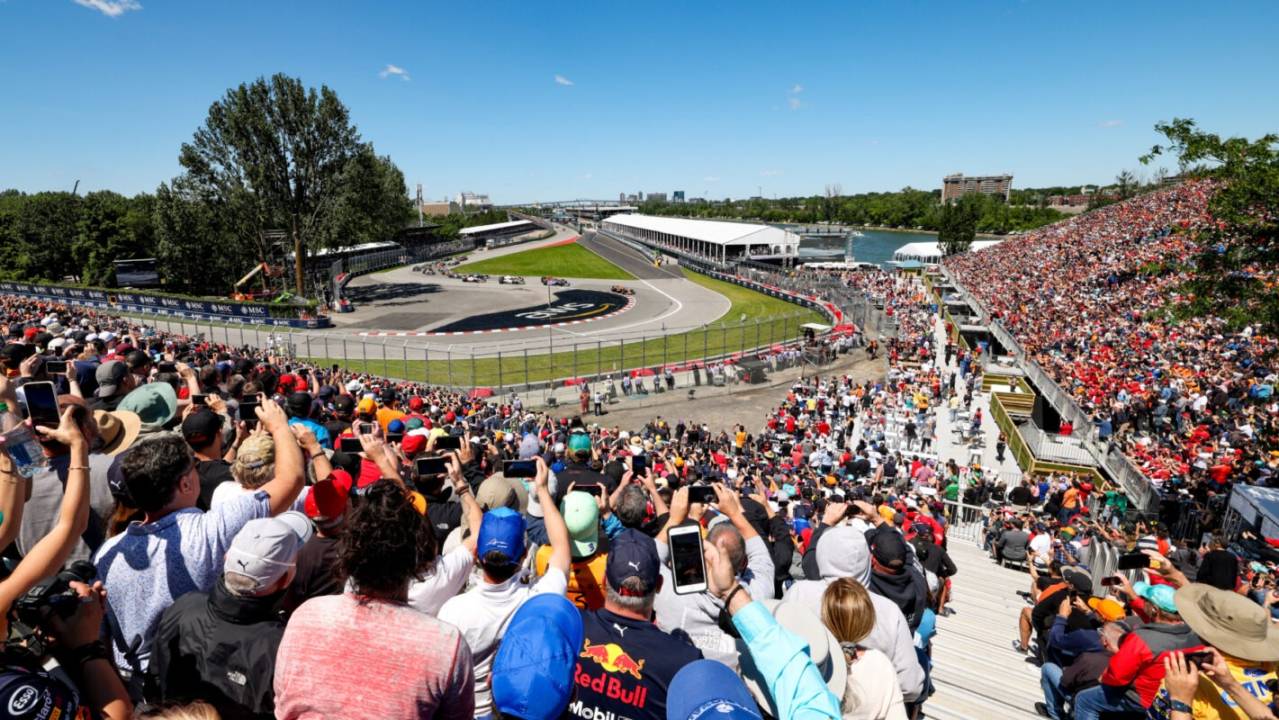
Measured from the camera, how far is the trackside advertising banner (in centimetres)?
3984

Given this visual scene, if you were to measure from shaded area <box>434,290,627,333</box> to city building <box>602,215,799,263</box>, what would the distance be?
23328 mm

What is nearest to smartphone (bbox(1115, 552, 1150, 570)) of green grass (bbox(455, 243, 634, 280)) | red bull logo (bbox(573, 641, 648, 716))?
red bull logo (bbox(573, 641, 648, 716))

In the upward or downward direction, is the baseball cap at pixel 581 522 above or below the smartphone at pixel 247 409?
below

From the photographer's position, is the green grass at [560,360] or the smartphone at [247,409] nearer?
the smartphone at [247,409]

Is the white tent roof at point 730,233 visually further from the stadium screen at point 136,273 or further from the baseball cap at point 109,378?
the baseball cap at point 109,378

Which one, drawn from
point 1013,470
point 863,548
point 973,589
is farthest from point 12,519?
point 1013,470

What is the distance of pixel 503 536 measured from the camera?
2.99m

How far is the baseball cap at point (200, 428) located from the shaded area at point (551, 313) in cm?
3678

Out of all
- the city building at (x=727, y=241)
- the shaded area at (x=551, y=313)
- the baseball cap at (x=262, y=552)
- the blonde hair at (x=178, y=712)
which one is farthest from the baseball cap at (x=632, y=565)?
the city building at (x=727, y=241)

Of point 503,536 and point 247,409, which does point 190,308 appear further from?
point 503,536

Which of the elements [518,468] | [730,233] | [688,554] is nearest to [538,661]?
[688,554]

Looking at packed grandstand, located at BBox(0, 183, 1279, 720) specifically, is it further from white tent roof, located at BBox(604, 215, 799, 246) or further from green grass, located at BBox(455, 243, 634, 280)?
white tent roof, located at BBox(604, 215, 799, 246)

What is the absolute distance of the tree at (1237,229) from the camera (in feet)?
44.6

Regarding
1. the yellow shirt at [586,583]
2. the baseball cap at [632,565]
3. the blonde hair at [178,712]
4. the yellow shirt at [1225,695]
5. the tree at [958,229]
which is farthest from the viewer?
the tree at [958,229]
